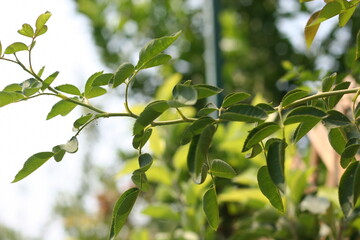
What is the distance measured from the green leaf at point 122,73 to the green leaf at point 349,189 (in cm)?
22

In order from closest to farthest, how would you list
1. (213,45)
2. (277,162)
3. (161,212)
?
(277,162)
(161,212)
(213,45)

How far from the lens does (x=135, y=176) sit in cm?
56

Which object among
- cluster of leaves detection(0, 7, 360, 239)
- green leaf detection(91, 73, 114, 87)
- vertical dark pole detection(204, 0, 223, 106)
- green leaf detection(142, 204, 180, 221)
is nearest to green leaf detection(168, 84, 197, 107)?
cluster of leaves detection(0, 7, 360, 239)

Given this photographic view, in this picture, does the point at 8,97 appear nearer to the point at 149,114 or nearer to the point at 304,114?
the point at 149,114

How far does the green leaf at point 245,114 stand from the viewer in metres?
0.50

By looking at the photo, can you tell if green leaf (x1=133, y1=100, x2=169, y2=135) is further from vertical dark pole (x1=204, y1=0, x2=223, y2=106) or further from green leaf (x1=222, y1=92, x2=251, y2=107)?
vertical dark pole (x1=204, y1=0, x2=223, y2=106)

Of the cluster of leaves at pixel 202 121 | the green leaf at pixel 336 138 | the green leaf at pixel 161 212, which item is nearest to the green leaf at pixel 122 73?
the cluster of leaves at pixel 202 121

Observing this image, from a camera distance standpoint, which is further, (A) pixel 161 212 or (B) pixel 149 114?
(A) pixel 161 212

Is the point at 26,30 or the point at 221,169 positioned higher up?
the point at 26,30

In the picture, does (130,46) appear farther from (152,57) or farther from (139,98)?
(152,57)

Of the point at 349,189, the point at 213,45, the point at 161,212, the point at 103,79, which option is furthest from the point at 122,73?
the point at 213,45

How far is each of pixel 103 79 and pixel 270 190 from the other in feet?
0.62

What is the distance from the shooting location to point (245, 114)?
1.67 ft

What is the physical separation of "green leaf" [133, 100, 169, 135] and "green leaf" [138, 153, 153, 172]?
0.03 metres
